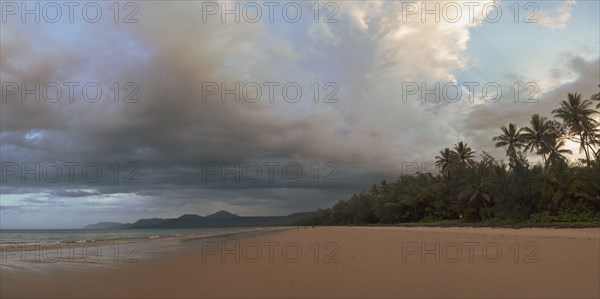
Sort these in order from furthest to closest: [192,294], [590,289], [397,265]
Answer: [397,265], [192,294], [590,289]

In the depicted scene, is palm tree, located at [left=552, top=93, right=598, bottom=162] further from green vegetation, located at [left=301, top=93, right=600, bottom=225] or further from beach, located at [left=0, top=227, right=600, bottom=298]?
beach, located at [left=0, top=227, right=600, bottom=298]

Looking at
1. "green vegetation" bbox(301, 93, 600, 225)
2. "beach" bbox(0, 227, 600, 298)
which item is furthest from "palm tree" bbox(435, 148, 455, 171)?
"beach" bbox(0, 227, 600, 298)

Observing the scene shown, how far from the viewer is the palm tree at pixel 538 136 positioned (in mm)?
53750

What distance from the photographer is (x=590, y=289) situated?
7.13 m

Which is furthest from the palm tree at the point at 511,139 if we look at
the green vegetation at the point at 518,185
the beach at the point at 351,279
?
the beach at the point at 351,279

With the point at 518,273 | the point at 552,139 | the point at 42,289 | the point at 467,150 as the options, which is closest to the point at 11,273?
the point at 42,289

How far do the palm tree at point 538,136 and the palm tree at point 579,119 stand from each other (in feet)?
10.7

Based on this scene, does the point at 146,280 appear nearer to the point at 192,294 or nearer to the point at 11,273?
the point at 192,294

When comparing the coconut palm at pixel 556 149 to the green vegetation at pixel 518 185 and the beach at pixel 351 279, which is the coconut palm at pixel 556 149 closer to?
the green vegetation at pixel 518 185

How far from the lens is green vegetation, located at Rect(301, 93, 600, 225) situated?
33406mm

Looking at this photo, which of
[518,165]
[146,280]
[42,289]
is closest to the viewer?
[42,289]

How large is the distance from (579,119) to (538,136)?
18.8 feet

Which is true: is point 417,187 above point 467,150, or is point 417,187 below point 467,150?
below

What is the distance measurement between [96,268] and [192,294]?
658 centimetres
